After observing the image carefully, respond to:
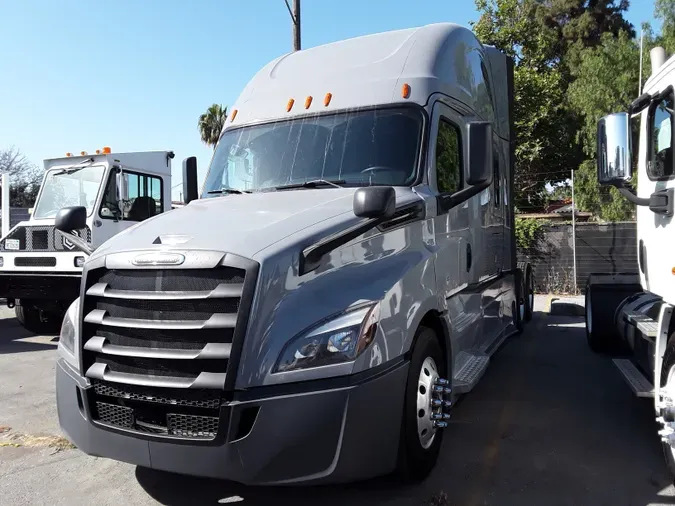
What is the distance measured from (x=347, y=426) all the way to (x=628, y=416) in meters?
3.45

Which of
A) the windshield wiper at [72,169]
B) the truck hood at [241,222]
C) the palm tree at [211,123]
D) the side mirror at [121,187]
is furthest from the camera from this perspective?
the palm tree at [211,123]

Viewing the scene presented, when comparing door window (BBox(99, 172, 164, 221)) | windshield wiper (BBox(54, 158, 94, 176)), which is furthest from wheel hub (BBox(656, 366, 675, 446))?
windshield wiper (BBox(54, 158, 94, 176))

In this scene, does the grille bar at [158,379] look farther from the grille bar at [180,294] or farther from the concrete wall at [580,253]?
the concrete wall at [580,253]

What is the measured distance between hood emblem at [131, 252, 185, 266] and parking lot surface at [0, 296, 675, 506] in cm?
157

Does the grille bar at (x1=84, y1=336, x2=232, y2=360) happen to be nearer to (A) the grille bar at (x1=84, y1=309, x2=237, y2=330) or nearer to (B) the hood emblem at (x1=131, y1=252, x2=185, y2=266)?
(A) the grille bar at (x1=84, y1=309, x2=237, y2=330)

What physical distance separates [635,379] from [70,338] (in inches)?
165

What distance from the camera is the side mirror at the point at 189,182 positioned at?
18.5 ft

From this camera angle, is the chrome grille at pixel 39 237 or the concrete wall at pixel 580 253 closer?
the chrome grille at pixel 39 237

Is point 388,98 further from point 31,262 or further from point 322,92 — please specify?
point 31,262

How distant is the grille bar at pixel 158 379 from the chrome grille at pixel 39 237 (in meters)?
6.33

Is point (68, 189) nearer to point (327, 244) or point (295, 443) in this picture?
point (327, 244)

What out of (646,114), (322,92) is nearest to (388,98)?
(322,92)

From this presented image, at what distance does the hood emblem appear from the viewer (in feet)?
10.3

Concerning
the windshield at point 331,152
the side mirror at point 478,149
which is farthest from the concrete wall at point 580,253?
the windshield at point 331,152
